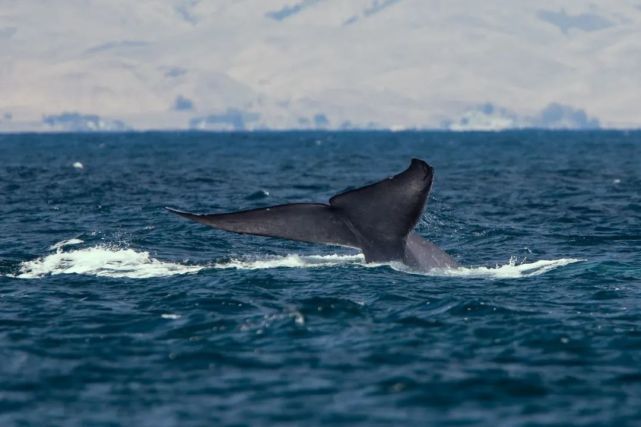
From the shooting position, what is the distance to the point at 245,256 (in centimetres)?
2231

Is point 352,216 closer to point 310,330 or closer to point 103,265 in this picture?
point 310,330

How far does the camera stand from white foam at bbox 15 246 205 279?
19969mm

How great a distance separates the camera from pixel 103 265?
2086 cm

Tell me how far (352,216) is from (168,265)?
210 inches

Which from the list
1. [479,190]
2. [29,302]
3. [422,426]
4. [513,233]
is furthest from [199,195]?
[422,426]

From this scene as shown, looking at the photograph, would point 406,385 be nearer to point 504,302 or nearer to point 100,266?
point 504,302

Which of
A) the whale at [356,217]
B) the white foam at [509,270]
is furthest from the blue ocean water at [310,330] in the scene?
the whale at [356,217]

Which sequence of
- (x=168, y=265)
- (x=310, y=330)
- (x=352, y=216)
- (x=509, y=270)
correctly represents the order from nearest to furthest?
(x=310, y=330) < (x=352, y=216) < (x=509, y=270) < (x=168, y=265)

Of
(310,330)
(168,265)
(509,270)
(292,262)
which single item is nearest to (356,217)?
(310,330)

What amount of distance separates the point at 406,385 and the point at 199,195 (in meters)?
30.4

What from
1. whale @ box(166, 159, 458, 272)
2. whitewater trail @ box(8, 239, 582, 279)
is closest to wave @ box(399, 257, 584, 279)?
whitewater trail @ box(8, 239, 582, 279)

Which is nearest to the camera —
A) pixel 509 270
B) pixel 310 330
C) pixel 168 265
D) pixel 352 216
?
pixel 310 330

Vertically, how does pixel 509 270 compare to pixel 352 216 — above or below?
below

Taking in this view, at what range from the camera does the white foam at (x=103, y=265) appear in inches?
786
